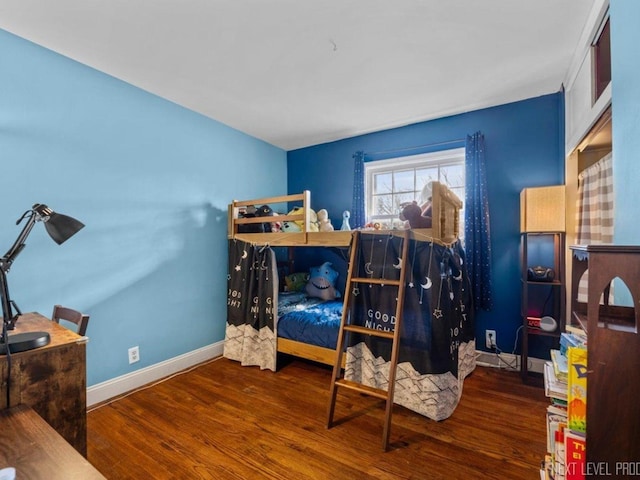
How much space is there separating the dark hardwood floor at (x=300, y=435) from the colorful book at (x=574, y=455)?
0.91 m

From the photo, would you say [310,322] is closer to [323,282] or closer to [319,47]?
[323,282]

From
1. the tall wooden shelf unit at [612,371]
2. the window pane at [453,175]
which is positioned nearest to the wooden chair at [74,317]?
the tall wooden shelf unit at [612,371]

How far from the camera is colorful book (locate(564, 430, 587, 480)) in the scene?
2.78 ft

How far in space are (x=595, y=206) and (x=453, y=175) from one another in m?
1.27

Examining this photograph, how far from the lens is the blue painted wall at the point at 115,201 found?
1948mm

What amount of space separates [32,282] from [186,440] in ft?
4.77

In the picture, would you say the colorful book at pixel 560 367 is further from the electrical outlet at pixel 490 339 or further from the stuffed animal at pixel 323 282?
the stuffed animal at pixel 323 282

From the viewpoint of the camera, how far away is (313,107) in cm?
297

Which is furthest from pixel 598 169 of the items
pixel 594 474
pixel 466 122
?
pixel 594 474

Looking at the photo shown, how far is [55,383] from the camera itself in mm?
1314

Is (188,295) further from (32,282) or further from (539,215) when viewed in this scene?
(539,215)

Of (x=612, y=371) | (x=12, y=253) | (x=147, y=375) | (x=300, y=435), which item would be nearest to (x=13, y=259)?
(x=12, y=253)

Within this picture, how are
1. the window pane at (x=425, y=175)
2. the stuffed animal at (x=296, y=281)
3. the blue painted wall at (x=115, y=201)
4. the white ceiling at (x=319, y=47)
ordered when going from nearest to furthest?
the white ceiling at (x=319, y=47) → the blue painted wall at (x=115, y=201) → the window pane at (x=425, y=175) → the stuffed animal at (x=296, y=281)

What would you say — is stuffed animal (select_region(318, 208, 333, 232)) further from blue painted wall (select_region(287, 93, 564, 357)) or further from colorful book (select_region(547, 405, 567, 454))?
colorful book (select_region(547, 405, 567, 454))
